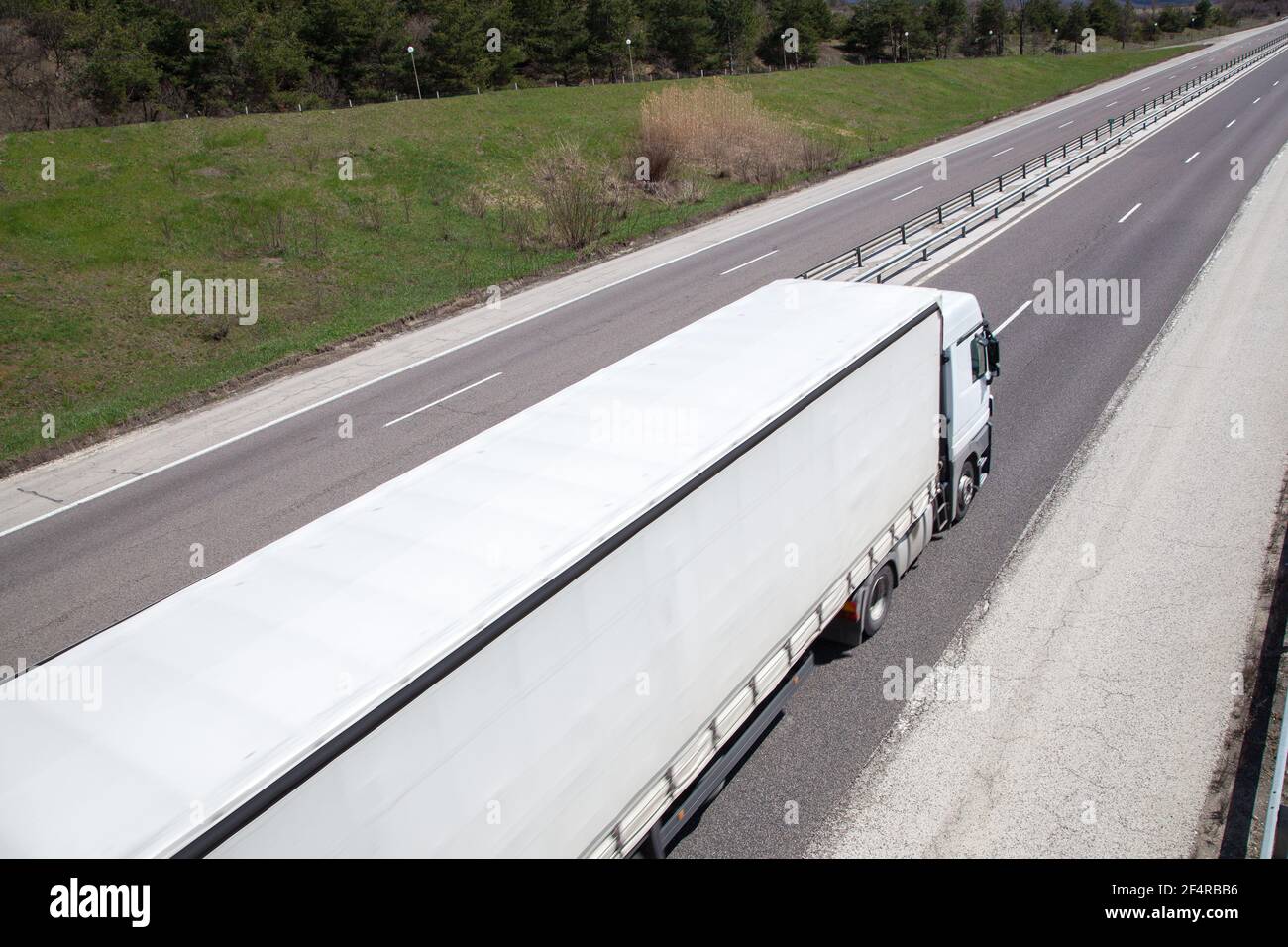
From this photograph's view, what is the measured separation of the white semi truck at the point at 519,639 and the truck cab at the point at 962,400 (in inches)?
69.9

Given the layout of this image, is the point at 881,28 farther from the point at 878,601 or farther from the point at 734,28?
the point at 878,601

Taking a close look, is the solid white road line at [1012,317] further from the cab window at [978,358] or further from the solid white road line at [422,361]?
the solid white road line at [422,361]

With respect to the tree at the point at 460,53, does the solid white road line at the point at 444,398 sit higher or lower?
lower

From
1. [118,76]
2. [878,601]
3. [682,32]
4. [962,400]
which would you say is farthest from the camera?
[682,32]

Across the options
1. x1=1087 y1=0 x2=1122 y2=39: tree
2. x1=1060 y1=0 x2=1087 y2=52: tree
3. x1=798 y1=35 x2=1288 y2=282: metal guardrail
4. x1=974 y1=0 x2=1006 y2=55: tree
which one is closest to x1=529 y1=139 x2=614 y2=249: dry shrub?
x1=798 y1=35 x2=1288 y2=282: metal guardrail

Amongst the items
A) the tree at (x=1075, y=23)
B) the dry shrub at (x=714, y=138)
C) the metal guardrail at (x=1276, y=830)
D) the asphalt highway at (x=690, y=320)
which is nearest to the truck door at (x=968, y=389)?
the asphalt highway at (x=690, y=320)

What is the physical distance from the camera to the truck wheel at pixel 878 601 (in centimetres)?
934

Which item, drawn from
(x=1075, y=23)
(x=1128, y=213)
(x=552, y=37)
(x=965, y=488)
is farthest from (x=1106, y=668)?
(x=1075, y=23)

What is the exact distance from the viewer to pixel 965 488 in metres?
11.8

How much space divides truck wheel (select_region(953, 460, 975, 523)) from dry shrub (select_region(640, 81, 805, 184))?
3015 cm

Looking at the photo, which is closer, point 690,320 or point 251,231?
point 690,320

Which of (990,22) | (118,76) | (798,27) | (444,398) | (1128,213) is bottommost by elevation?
(444,398)

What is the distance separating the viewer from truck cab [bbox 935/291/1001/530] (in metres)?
10.6

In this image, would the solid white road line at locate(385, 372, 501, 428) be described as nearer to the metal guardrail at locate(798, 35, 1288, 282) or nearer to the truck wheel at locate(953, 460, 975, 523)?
the metal guardrail at locate(798, 35, 1288, 282)
